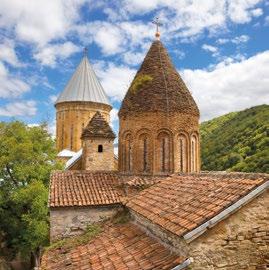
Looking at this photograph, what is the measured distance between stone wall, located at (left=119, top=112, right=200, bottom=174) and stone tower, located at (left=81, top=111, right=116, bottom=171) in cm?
94

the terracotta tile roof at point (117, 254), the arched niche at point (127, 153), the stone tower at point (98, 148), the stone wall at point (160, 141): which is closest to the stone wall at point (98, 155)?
the stone tower at point (98, 148)

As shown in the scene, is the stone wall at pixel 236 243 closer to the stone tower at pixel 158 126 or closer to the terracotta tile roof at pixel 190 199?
the terracotta tile roof at pixel 190 199

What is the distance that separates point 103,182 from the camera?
43.6 ft

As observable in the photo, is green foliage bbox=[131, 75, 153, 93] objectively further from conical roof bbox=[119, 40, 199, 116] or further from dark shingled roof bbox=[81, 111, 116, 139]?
dark shingled roof bbox=[81, 111, 116, 139]

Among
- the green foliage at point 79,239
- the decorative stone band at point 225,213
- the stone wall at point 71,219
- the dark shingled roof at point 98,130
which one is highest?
the dark shingled roof at point 98,130

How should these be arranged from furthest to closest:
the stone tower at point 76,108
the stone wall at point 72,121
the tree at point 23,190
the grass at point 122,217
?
the stone tower at point 76,108 < the stone wall at point 72,121 < the tree at point 23,190 < the grass at point 122,217

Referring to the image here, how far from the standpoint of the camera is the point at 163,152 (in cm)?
1391

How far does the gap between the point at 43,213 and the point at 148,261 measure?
13.1m

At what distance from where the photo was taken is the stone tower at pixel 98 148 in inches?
588

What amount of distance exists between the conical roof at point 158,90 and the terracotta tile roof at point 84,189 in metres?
2.88

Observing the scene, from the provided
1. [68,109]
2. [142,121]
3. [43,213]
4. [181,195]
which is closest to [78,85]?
[68,109]

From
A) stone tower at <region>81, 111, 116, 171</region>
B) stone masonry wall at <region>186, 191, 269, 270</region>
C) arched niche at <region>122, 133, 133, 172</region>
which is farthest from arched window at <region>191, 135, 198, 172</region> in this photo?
stone masonry wall at <region>186, 191, 269, 270</region>

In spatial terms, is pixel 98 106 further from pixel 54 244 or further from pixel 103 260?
pixel 103 260

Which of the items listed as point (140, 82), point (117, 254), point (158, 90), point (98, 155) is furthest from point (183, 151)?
point (117, 254)
